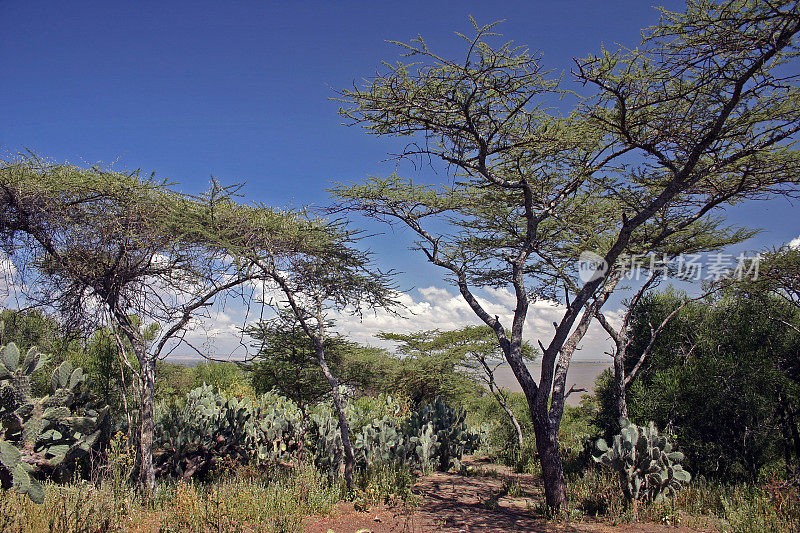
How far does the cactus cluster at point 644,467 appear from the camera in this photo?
636 cm

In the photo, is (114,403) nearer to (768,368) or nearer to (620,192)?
(620,192)

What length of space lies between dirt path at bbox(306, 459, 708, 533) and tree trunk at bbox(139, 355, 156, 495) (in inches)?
95.8

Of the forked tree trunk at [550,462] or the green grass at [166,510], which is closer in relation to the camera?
the green grass at [166,510]

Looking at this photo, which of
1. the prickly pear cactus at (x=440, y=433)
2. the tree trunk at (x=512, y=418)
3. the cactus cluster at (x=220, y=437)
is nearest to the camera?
the cactus cluster at (x=220, y=437)

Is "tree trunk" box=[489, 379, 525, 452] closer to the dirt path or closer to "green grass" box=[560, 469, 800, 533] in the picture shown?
the dirt path

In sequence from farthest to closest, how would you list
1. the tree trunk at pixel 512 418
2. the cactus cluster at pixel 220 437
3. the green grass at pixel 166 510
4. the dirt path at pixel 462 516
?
the tree trunk at pixel 512 418, the cactus cluster at pixel 220 437, the dirt path at pixel 462 516, the green grass at pixel 166 510

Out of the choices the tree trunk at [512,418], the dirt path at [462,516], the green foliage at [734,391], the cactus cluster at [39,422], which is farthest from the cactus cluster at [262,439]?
the green foliage at [734,391]

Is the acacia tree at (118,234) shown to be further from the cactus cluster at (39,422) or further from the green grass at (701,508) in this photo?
the green grass at (701,508)

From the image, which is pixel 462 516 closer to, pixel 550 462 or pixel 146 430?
pixel 550 462

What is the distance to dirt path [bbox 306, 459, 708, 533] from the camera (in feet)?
17.9

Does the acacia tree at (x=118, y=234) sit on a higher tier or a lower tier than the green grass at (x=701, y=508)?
higher

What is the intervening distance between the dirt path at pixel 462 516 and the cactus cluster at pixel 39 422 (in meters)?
3.62

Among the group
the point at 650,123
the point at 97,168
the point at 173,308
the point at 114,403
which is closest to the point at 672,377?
the point at 650,123

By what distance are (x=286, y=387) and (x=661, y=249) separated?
882 centimetres
